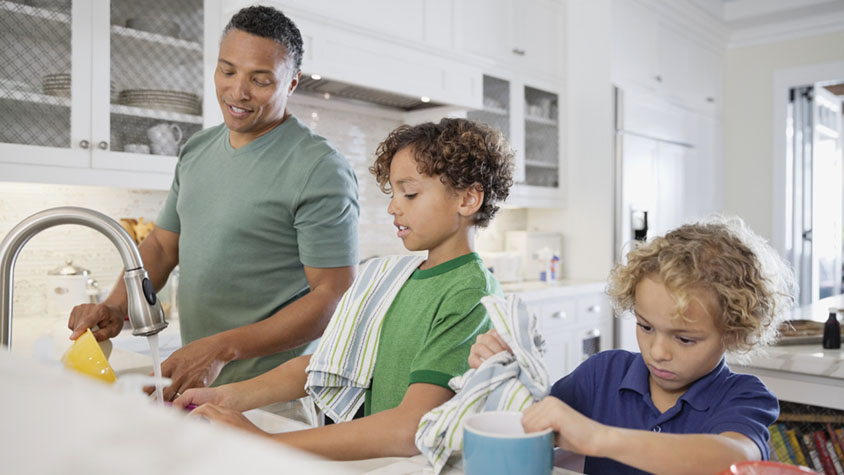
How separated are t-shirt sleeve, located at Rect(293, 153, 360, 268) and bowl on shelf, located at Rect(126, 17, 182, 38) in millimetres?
1291

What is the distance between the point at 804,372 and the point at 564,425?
4.70 feet

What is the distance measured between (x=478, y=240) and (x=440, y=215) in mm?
2832

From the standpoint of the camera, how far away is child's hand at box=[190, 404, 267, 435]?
787mm

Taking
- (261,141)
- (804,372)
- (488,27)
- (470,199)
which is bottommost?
(804,372)

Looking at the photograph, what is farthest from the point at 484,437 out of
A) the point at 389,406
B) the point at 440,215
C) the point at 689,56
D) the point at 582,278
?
the point at 689,56

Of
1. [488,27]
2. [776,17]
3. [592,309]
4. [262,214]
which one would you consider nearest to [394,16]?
[488,27]

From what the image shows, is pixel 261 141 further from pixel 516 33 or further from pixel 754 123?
pixel 754 123

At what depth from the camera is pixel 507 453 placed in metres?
0.57

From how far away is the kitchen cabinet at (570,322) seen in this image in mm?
3328

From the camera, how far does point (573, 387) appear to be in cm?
112

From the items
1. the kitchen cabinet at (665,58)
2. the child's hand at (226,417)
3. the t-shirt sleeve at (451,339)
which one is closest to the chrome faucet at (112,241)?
the child's hand at (226,417)

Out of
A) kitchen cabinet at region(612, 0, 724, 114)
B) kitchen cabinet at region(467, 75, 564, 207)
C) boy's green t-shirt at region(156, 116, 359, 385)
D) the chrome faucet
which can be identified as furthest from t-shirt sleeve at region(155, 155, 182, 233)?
kitchen cabinet at region(612, 0, 724, 114)

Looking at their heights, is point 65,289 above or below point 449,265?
below

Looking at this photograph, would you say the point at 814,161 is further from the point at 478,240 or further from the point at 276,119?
the point at 276,119
